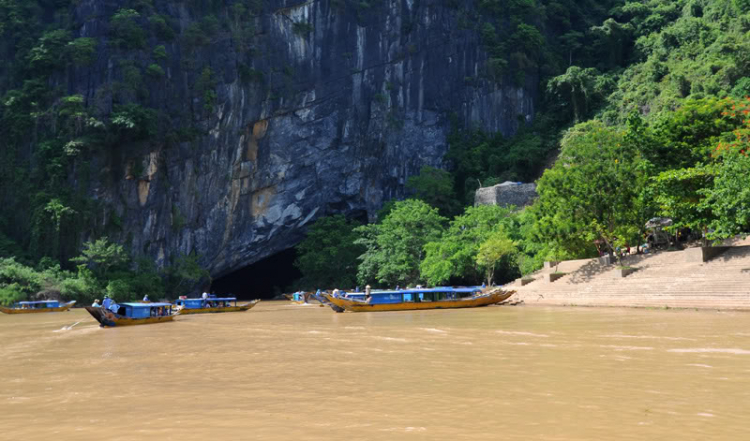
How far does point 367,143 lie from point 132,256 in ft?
66.5

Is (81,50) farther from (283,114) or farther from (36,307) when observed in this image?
(36,307)

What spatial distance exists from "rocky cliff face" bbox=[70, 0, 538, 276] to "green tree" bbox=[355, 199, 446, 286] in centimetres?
832

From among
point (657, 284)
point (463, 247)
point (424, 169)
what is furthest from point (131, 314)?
point (424, 169)

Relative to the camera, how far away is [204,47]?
44.0 metres

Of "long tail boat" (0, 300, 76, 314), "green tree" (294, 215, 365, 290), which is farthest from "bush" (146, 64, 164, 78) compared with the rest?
"long tail boat" (0, 300, 76, 314)

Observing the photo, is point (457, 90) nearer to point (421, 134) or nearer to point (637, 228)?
point (421, 134)

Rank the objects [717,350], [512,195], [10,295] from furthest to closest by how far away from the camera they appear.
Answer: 1. [512,195]
2. [10,295]
3. [717,350]

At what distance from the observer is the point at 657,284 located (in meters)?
21.6

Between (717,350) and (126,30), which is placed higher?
(126,30)

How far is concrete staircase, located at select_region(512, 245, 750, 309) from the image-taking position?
1898cm

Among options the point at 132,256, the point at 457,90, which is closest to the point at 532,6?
the point at 457,90

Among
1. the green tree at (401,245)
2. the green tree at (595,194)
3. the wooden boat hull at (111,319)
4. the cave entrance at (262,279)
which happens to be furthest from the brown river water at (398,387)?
the cave entrance at (262,279)

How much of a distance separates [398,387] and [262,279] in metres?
50.2

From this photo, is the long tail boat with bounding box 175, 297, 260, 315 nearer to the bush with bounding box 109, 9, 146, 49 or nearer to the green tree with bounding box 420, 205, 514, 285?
the green tree with bounding box 420, 205, 514, 285
